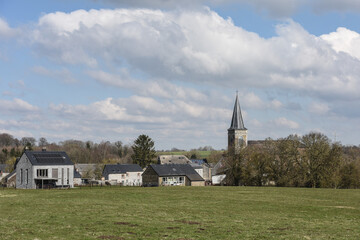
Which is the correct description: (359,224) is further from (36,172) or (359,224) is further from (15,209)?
(36,172)

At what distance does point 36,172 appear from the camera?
81.3 m

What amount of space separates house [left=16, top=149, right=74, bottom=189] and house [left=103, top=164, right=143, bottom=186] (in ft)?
129

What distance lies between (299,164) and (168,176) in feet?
104

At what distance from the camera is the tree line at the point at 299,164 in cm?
8731

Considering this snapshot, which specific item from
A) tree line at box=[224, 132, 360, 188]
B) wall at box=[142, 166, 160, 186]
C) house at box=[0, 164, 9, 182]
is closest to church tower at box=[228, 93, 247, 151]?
wall at box=[142, 166, 160, 186]

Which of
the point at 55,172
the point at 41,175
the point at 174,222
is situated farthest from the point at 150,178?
the point at 174,222

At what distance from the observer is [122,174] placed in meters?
126

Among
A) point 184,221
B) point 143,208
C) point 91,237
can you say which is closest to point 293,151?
point 143,208

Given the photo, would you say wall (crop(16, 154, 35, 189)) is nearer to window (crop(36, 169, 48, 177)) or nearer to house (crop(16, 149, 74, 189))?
house (crop(16, 149, 74, 189))

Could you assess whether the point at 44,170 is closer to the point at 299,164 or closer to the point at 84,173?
the point at 299,164

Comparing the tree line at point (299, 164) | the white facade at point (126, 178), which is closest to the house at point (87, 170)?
the white facade at point (126, 178)

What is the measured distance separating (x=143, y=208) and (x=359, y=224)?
1765 cm

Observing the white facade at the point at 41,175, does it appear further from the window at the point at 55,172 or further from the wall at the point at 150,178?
the wall at the point at 150,178

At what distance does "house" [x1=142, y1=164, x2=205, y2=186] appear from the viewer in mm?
101250
